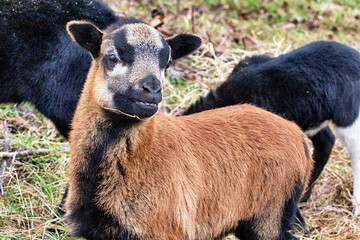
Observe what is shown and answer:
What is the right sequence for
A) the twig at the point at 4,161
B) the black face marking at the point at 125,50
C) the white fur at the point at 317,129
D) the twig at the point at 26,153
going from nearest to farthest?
the black face marking at the point at 125,50, the twig at the point at 4,161, the twig at the point at 26,153, the white fur at the point at 317,129

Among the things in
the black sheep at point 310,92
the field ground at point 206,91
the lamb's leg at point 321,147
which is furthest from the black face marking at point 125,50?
the lamb's leg at point 321,147

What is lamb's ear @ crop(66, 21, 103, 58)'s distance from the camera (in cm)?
366

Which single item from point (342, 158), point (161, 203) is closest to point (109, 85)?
point (161, 203)

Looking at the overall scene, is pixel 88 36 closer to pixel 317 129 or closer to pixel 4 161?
pixel 4 161

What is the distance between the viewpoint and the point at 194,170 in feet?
12.2

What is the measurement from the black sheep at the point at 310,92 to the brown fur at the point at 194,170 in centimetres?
158

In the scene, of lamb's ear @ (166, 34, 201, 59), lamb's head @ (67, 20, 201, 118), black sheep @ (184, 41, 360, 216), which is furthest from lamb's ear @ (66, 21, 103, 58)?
black sheep @ (184, 41, 360, 216)

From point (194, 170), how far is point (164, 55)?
0.93 meters

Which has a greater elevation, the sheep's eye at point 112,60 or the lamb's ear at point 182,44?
the sheep's eye at point 112,60

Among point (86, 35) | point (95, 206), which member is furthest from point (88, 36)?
point (95, 206)

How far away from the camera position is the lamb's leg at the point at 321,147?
20.2ft

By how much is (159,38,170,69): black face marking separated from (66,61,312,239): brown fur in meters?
0.44

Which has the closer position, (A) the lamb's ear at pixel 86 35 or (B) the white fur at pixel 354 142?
(A) the lamb's ear at pixel 86 35

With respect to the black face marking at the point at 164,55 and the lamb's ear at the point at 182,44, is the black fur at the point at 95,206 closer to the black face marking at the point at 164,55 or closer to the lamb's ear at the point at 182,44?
the black face marking at the point at 164,55
